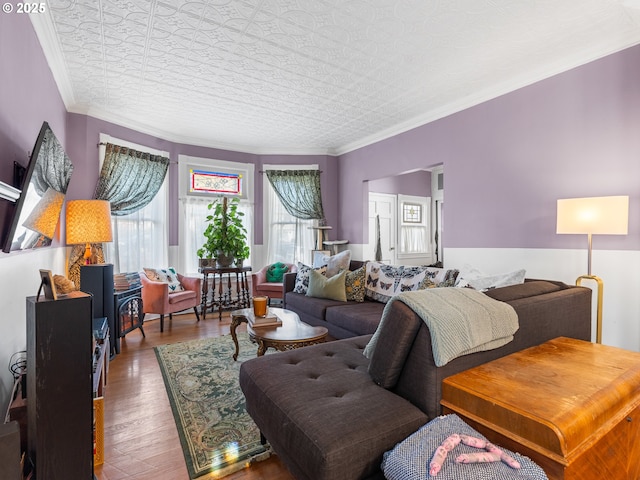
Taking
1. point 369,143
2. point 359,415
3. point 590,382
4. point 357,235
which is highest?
point 369,143

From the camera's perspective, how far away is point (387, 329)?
1.50 meters

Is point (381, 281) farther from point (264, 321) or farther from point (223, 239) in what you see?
point (223, 239)

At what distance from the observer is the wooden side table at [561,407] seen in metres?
1.03

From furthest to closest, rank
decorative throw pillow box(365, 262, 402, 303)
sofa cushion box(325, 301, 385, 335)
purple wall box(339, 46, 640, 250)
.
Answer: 1. decorative throw pillow box(365, 262, 402, 303)
2. sofa cushion box(325, 301, 385, 335)
3. purple wall box(339, 46, 640, 250)

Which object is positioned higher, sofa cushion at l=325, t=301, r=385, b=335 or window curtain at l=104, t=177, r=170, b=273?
window curtain at l=104, t=177, r=170, b=273

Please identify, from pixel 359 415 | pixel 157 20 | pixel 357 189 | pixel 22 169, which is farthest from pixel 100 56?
pixel 357 189

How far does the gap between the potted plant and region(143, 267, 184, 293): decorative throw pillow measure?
17.5 inches

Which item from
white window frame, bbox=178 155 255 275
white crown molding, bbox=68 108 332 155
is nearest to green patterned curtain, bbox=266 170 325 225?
white crown molding, bbox=68 108 332 155

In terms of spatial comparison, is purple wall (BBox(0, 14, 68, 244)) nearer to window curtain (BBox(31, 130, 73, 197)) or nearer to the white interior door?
window curtain (BBox(31, 130, 73, 197))

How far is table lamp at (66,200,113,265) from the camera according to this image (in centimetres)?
307

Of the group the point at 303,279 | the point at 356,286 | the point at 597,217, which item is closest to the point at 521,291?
the point at 597,217

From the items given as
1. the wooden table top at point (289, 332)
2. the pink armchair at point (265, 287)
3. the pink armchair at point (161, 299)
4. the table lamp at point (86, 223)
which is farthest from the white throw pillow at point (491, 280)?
the pink armchair at point (161, 299)

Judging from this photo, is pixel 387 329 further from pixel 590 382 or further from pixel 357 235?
pixel 357 235

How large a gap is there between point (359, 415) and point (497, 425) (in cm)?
49
